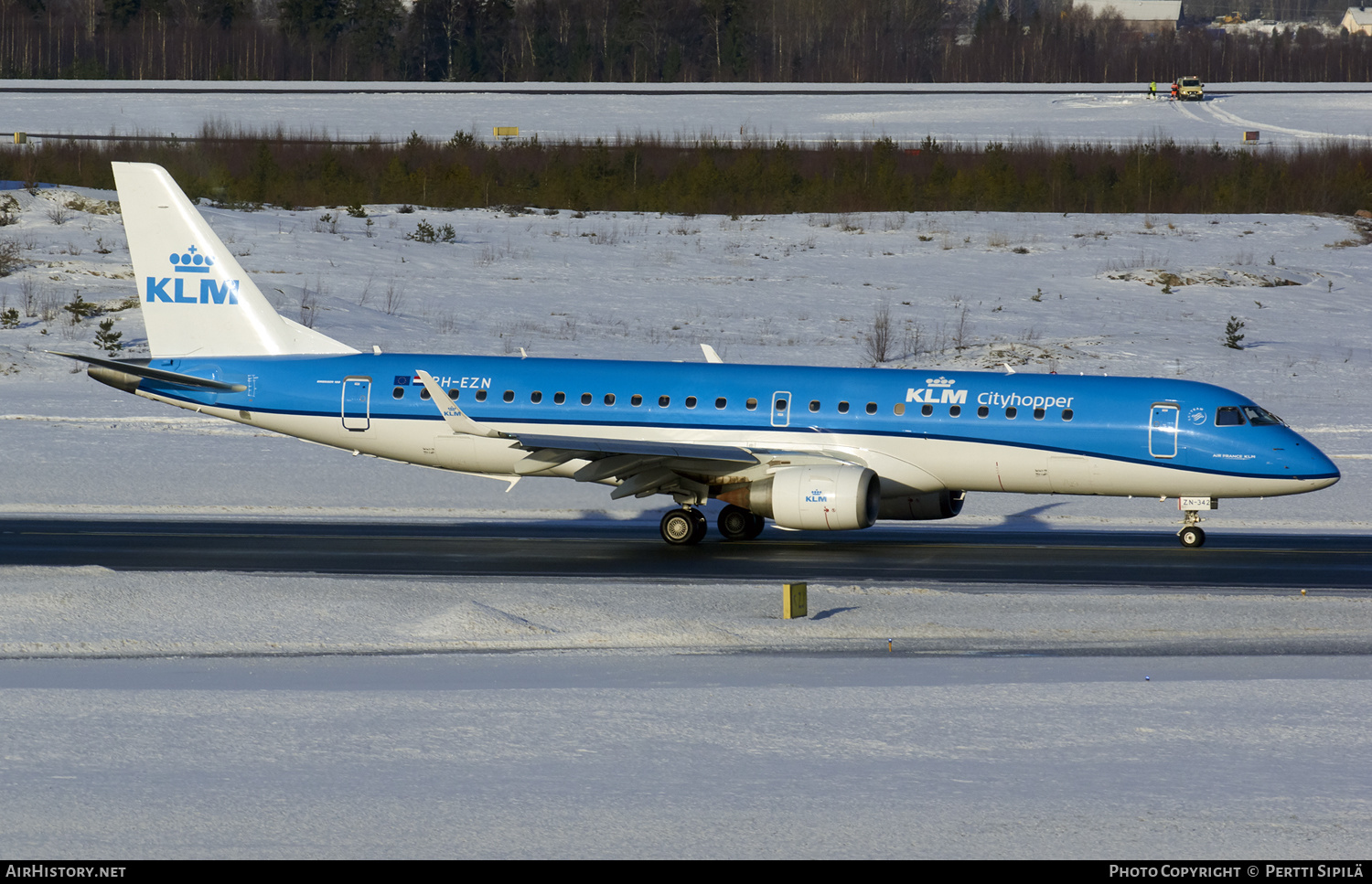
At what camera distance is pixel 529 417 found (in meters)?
27.9

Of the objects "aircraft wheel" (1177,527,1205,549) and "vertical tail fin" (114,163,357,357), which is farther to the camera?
"vertical tail fin" (114,163,357,357)

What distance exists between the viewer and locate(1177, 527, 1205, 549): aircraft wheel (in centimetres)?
2602

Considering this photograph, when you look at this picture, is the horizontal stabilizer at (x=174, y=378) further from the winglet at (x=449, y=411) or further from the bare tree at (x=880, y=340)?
the bare tree at (x=880, y=340)

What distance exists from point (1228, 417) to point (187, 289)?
19638mm

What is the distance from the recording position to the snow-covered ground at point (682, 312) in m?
32.0

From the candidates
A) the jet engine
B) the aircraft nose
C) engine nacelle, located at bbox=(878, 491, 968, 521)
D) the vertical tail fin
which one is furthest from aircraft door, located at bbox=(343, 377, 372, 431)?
the aircraft nose

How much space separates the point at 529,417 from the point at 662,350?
73.1 feet

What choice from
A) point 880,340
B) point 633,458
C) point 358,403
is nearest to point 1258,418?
point 633,458

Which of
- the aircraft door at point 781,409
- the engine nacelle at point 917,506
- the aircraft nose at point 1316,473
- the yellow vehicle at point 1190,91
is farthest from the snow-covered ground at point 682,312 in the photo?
the yellow vehicle at point 1190,91

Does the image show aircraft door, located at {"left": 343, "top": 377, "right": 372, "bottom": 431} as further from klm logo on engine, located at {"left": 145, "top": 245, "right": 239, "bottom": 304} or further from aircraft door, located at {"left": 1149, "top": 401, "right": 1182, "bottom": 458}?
aircraft door, located at {"left": 1149, "top": 401, "right": 1182, "bottom": 458}

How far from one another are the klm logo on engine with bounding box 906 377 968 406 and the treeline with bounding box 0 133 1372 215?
48372 millimetres

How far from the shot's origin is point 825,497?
973 inches

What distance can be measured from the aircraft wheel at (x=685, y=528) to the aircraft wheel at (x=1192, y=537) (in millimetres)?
8367
